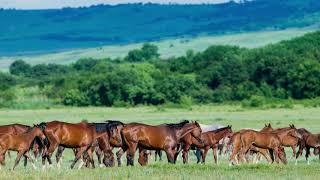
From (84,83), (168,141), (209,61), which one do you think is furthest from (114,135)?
(209,61)

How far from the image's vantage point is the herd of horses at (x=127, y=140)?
76.3 ft

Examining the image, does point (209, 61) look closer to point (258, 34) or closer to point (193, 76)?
point (193, 76)

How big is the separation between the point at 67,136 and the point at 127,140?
5.06 ft

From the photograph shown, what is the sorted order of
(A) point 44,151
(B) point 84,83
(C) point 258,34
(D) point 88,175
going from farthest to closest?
(C) point 258,34 < (B) point 84,83 < (A) point 44,151 < (D) point 88,175

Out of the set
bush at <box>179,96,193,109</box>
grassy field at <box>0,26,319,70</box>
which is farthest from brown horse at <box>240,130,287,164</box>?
grassy field at <box>0,26,319,70</box>

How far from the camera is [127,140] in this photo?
23.9 metres

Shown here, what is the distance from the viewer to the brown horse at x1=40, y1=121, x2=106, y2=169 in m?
23.2

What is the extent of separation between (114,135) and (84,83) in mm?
57381

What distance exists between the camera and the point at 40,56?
198 m

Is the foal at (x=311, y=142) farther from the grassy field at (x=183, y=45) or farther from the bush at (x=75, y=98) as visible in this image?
the grassy field at (x=183, y=45)

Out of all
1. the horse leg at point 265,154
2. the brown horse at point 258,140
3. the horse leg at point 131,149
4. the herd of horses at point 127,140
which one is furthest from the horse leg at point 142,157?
the horse leg at point 265,154

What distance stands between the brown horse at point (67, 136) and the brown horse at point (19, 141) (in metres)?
0.25

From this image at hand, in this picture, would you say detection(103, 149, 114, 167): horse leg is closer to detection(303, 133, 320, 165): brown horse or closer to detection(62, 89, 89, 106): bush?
detection(303, 133, 320, 165): brown horse

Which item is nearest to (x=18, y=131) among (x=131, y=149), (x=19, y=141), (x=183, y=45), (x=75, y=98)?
(x=19, y=141)
